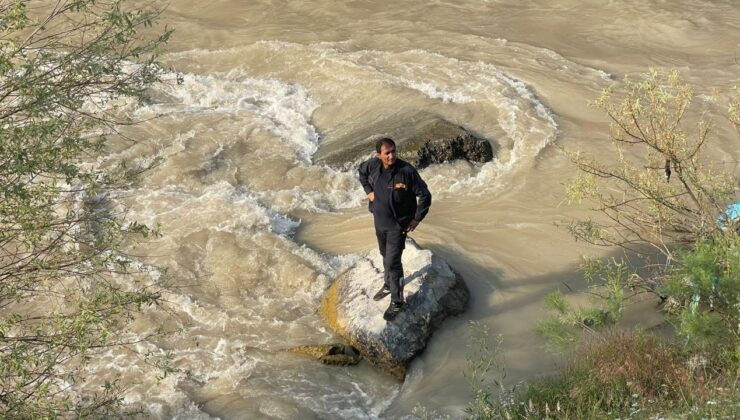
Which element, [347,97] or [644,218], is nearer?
[644,218]

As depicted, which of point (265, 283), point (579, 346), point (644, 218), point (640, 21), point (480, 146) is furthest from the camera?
point (640, 21)

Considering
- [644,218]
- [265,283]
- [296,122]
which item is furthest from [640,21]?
[265,283]

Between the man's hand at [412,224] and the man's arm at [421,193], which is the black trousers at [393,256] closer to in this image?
the man's hand at [412,224]

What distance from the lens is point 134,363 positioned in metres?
7.58

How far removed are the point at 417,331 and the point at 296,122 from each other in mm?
6490

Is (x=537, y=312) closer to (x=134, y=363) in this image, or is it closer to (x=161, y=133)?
(x=134, y=363)

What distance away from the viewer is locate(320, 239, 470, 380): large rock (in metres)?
7.41

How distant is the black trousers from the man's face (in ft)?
2.37

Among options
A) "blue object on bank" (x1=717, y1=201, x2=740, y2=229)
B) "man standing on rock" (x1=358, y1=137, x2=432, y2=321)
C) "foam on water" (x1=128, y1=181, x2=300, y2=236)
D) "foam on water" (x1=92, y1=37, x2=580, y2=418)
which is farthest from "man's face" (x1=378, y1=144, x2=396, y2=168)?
"foam on water" (x1=128, y1=181, x2=300, y2=236)

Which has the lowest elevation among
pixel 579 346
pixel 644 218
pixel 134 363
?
pixel 134 363

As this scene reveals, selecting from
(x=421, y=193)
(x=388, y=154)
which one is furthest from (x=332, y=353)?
(x=388, y=154)

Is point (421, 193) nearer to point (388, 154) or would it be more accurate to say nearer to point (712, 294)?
point (388, 154)

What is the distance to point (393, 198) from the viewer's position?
22.6 ft

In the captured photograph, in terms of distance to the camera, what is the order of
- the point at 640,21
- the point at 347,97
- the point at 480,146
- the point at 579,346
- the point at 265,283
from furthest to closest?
the point at 640,21
the point at 347,97
the point at 480,146
the point at 265,283
the point at 579,346
